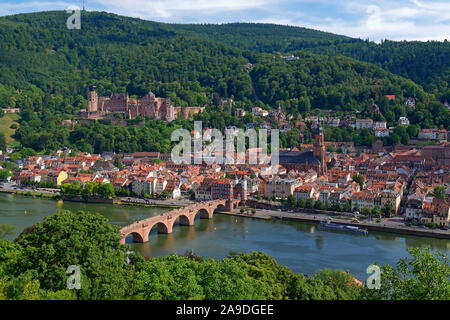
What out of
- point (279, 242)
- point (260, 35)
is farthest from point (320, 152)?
point (260, 35)

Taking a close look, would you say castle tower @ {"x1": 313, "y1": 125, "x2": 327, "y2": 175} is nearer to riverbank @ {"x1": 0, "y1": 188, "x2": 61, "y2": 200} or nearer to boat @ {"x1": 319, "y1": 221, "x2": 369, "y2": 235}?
boat @ {"x1": 319, "y1": 221, "x2": 369, "y2": 235}

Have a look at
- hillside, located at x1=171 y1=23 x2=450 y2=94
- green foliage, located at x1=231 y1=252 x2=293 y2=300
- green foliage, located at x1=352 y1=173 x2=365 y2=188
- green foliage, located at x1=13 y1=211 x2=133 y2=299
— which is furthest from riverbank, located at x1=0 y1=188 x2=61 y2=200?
hillside, located at x1=171 y1=23 x2=450 y2=94

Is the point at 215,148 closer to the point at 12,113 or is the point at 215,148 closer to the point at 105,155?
the point at 105,155

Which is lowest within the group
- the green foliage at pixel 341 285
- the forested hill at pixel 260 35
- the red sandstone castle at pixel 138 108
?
the green foliage at pixel 341 285

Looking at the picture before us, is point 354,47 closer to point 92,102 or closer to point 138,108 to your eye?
point 138,108

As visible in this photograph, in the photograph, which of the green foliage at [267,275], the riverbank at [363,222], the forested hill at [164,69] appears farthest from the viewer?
the forested hill at [164,69]

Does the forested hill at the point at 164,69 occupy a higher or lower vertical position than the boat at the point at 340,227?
higher

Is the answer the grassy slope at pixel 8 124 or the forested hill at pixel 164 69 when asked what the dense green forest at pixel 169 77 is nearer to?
the forested hill at pixel 164 69

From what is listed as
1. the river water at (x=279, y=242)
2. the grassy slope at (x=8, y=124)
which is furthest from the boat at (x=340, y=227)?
the grassy slope at (x=8, y=124)
